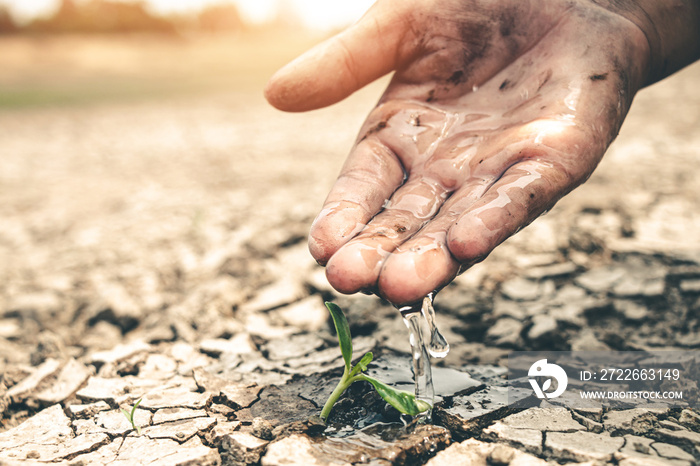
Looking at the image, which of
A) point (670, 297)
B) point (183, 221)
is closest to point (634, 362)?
point (670, 297)

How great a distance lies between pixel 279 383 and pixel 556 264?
127cm

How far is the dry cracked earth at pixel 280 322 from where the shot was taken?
1.26m

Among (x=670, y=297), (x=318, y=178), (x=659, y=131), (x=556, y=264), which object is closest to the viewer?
(x=670, y=297)

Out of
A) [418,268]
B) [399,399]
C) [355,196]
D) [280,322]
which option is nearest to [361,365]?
[399,399]

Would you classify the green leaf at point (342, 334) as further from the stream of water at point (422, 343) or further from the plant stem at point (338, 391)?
the stream of water at point (422, 343)

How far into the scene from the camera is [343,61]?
179cm

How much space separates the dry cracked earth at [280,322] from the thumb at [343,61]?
0.78m

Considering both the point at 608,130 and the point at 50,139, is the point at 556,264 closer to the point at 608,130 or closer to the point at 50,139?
the point at 608,130

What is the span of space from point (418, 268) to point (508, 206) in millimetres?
309

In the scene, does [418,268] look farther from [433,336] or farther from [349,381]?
[349,381]

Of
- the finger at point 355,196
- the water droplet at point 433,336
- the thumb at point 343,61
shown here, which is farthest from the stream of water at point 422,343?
the thumb at point 343,61

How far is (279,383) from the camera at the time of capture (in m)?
1.55

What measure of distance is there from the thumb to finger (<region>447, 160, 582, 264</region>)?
664 mm

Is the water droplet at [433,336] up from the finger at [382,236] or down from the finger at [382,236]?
down
